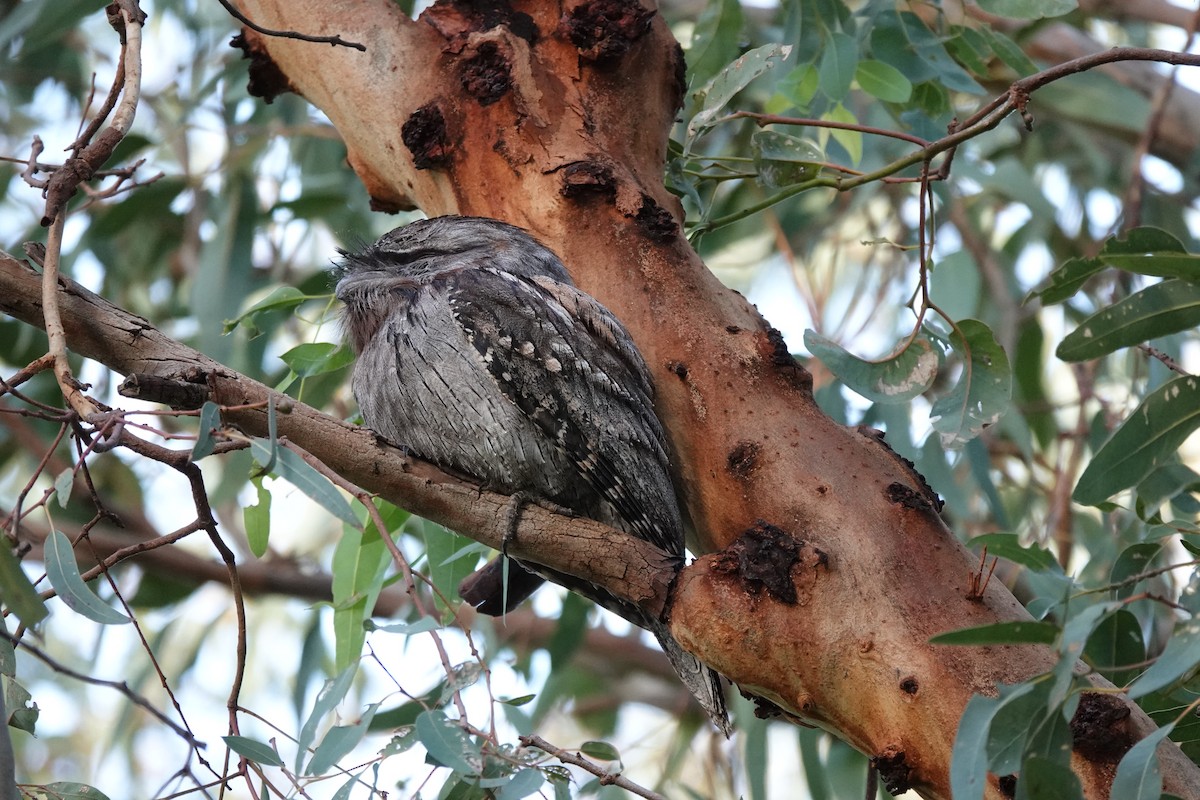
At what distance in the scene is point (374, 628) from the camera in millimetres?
1708

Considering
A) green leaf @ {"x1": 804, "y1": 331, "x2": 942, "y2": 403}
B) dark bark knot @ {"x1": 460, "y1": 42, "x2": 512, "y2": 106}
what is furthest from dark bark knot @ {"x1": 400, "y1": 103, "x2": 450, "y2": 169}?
green leaf @ {"x1": 804, "y1": 331, "x2": 942, "y2": 403}

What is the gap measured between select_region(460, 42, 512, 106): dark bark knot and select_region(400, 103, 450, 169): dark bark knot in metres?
0.08

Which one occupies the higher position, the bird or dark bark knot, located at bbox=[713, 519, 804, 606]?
the bird

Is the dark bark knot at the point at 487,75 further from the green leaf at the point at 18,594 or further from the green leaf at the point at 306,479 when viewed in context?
the green leaf at the point at 18,594

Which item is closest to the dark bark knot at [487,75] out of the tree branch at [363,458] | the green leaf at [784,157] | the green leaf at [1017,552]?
the green leaf at [784,157]

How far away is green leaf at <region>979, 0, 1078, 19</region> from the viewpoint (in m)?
2.51

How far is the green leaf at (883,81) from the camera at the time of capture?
2.75m

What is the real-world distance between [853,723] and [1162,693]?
472mm

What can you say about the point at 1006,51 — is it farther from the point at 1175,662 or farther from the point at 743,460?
the point at 1175,662

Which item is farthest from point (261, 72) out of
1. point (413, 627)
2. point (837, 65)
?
point (413, 627)

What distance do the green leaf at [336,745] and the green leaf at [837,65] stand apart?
1.79 m

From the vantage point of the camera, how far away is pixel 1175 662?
A: 1.50 m

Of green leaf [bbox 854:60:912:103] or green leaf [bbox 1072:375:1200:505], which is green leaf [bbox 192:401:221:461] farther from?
green leaf [bbox 854:60:912:103]

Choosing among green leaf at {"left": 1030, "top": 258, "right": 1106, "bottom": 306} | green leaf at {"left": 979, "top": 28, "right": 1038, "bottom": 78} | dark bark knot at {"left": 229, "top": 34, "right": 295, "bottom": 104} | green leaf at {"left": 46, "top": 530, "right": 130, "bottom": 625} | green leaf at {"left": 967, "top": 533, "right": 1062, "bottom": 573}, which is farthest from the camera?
green leaf at {"left": 979, "top": 28, "right": 1038, "bottom": 78}
